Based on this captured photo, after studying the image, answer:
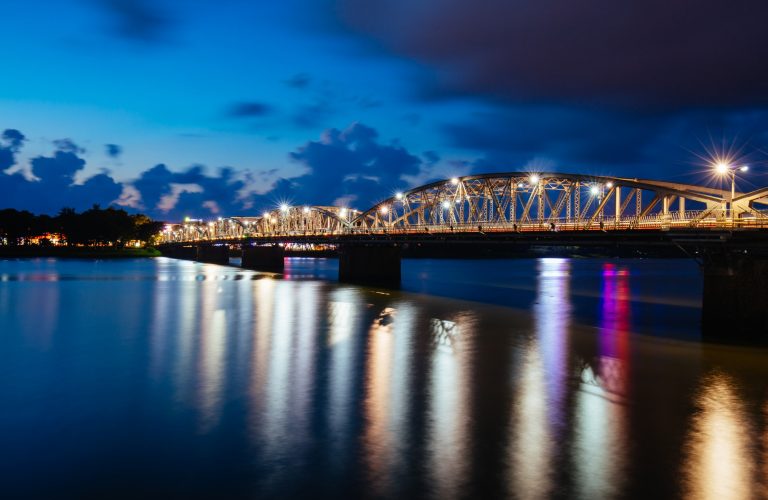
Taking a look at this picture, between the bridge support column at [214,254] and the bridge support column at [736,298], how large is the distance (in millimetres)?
156105

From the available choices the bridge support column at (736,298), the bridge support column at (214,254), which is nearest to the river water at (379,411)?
the bridge support column at (736,298)

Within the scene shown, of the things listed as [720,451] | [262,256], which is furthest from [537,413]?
[262,256]

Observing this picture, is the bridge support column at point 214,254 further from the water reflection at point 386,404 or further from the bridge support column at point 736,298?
the bridge support column at point 736,298

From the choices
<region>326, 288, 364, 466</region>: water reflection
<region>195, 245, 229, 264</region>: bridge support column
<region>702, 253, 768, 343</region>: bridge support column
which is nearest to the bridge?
<region>702, 253, 768, 343</region>: bridge support column

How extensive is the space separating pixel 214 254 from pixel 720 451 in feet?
583

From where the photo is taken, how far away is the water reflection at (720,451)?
14.2 meters

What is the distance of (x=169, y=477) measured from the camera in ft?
48.7

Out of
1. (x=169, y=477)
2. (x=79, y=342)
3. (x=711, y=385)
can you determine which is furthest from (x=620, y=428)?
(x=79, y=342)

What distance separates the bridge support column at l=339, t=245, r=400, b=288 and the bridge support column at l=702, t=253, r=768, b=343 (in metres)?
57.3

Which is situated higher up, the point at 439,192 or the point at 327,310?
the point at 439,192

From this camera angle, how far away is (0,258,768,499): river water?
14.7 metres

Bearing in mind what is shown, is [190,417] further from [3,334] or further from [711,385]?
[3,334]

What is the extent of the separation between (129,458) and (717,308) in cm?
3097

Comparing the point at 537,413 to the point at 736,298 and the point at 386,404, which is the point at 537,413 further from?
the point at 736,298
